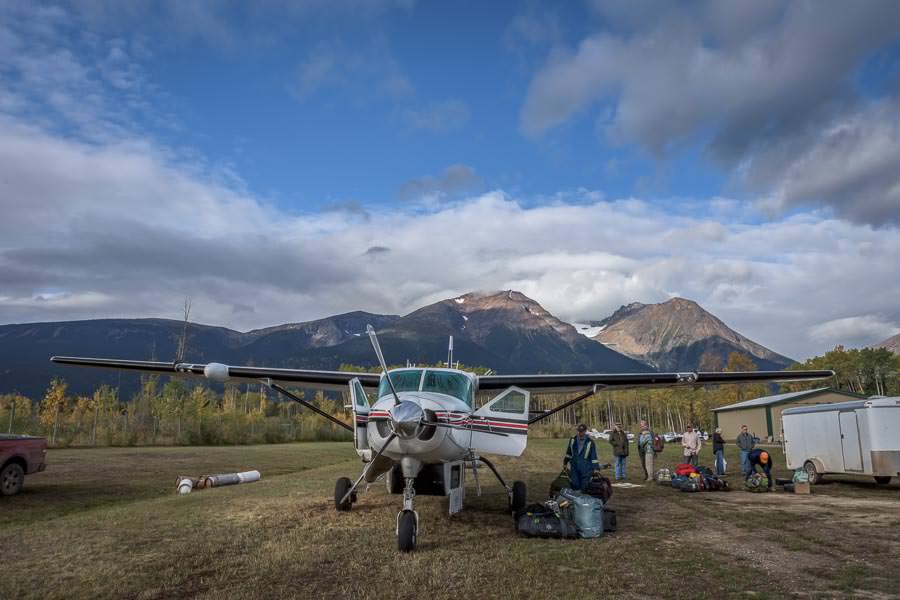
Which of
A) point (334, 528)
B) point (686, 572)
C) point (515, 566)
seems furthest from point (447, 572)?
point (334, 528)

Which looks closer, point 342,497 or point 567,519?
point 567,519

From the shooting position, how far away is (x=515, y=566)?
6805mm

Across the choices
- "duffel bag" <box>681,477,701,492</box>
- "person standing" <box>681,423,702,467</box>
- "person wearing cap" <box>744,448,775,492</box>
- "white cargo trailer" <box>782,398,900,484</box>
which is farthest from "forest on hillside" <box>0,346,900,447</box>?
"white cargo trailer" <box>782,398,900,484</box>

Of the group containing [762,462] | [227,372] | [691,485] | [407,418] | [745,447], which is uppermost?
[227,372]

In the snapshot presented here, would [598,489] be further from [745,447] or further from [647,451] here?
[745,447]

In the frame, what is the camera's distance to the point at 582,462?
10750 mm

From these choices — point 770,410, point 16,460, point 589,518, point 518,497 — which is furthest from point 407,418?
point 770,410

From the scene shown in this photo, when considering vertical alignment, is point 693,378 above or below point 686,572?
above

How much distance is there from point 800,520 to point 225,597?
969 centimetres

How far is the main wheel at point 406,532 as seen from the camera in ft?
24.7

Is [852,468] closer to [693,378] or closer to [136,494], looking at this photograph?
[693,378]

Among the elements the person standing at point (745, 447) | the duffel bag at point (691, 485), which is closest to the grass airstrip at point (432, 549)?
the duffel bag at point (691, 485)

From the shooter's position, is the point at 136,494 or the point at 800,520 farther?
the point at 136,494

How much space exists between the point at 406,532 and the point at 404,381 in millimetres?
2521
